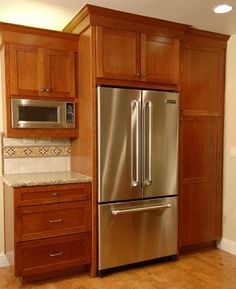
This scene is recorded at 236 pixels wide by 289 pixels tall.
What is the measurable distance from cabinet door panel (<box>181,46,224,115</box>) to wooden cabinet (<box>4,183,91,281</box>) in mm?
1467

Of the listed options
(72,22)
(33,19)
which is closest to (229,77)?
(72,22)

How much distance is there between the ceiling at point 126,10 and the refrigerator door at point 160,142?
726mm

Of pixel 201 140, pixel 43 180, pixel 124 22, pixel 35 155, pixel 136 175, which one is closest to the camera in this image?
pixel 43 180

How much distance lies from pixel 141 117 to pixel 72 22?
3.75ft

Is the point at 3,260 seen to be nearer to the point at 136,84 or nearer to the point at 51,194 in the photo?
the point at 51,194

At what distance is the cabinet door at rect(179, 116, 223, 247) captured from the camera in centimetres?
322

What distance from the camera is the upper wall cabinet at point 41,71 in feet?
9.03

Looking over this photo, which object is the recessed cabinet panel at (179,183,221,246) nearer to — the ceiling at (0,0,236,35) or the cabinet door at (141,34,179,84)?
the cabinet door at (141,34,179,84)

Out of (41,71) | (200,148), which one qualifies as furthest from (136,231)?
(41,71)

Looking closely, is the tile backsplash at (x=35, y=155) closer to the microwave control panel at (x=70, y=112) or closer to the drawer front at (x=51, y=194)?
the microwave control panel at (x=70, y=112)

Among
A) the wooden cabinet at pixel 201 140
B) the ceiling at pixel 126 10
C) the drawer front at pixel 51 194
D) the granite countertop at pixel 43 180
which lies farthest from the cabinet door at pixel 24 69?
the wooden cabinet at pixel 201 140

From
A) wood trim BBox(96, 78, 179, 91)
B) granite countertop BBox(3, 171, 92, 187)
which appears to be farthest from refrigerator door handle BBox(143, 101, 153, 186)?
granite countertop BBox(3, 171, 92, 187)

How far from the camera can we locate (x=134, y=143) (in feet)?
9.29

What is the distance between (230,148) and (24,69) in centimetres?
234
